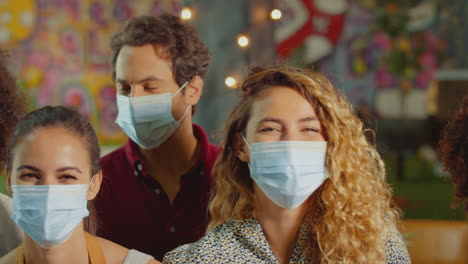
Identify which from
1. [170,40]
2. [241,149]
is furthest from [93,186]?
[170,40]

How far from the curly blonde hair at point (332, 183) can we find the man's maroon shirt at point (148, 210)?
34cm

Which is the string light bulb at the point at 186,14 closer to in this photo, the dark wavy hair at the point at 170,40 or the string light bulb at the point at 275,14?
the string light bulb at the point at 275,14

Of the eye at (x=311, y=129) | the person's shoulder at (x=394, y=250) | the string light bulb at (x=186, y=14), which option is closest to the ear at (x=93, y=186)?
the eye at (x=311, y=129)

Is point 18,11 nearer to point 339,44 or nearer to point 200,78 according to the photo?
point 200,78

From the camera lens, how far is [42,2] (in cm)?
511

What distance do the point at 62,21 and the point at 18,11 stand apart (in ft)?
1.20

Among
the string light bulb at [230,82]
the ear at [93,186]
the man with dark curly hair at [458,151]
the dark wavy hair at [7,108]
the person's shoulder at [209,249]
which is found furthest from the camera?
the string light bulb at [230,82]

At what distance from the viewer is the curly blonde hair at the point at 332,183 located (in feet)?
7.24

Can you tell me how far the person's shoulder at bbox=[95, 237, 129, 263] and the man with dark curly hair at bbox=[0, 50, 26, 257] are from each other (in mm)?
441

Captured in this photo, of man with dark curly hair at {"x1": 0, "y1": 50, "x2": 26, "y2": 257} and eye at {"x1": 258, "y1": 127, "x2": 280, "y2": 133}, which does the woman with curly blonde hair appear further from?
man with dark curly hair at {"x1": 0, "y1": 50, "x2": 26, "y2": 257}

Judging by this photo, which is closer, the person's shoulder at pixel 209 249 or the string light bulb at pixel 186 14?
the person's shoulder at pixel 209 249

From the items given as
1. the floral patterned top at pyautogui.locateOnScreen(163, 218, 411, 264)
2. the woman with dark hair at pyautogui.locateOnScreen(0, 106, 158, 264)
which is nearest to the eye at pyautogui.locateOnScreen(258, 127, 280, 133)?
the floral patterned top at pyautogui.locateOnScreen(163, 218, 411, 264)

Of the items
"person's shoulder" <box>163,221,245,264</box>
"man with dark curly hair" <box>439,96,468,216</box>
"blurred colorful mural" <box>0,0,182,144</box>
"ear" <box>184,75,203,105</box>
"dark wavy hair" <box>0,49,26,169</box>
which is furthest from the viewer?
"blurred colorful mural" <box>0,0,182,144</box>

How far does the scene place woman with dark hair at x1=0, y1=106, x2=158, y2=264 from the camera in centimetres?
193
